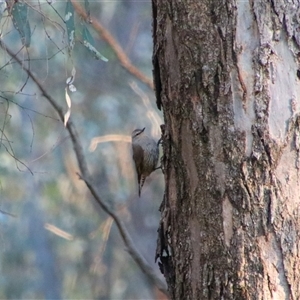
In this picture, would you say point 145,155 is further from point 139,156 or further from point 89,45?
point 89,45

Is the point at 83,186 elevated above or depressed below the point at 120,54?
below

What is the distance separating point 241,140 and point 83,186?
4223mm

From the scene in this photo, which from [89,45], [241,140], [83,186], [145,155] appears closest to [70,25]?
[89,45]

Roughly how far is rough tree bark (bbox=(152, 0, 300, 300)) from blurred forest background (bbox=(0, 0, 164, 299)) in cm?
357

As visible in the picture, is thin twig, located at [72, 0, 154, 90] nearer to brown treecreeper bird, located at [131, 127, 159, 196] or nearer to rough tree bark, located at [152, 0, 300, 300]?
brown treecreeper bird, located at [131, 127, 159, 196]

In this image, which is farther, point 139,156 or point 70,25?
point 139,156

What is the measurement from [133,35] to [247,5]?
4086 millimetres

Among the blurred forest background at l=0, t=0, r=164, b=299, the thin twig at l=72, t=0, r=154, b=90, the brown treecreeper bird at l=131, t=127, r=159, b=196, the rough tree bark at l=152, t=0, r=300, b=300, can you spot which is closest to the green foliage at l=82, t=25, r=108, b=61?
the rough tree bark at l=152, t=0, r=300, b=300

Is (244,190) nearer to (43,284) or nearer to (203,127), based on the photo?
(203,127)

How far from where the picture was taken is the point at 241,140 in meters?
1.57

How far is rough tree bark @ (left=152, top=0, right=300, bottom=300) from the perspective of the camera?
5.10 feet

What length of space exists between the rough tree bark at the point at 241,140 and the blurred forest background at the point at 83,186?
3.57m

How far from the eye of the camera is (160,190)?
5629mm

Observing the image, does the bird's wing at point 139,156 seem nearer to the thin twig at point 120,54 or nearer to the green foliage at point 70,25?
the green foliage at point 70,25
